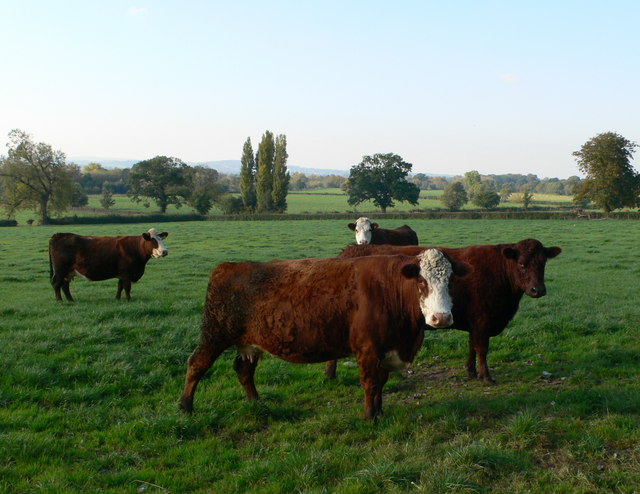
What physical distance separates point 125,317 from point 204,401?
4759 millimetres

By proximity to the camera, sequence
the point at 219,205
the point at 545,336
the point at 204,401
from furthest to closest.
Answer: the point at 219,205 < the point at 545,336 < the point at 204,401

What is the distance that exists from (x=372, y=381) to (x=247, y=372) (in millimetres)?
1628

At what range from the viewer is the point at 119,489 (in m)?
4.44

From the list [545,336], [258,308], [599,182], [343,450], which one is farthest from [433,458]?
[599,182]

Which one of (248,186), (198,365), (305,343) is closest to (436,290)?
(305,343)

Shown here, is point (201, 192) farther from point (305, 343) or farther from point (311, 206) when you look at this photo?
point (305, 343)

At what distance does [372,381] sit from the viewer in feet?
18.4

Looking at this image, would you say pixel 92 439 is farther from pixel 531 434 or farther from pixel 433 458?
pixel 531 434

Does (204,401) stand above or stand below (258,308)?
below

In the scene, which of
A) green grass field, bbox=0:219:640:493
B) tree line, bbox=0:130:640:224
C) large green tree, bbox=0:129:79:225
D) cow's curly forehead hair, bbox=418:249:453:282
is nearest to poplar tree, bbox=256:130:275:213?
tree line, bbox=0:130:640:224

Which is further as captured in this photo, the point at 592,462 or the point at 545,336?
the point at 545,336

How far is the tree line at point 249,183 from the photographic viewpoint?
56.5 m

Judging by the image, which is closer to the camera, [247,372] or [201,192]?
[247,372]

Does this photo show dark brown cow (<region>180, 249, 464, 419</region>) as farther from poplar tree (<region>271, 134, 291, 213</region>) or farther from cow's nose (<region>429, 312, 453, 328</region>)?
poplar tree (<region>271, 134, 291, 213</region>)
